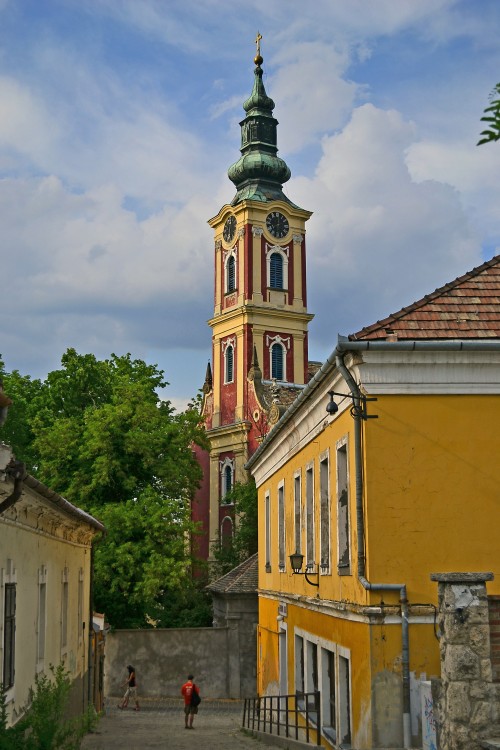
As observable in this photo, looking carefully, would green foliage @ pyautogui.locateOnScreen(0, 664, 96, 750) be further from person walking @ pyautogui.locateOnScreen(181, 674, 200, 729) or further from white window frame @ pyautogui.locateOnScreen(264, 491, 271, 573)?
person walking @ pyautogui.locateOnScreen(181, 674, 200, 729)

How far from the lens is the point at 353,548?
12.6 metres

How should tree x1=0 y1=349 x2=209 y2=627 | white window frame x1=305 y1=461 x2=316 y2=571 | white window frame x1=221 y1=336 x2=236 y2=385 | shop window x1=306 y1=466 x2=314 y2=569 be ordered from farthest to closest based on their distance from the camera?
white window frame x1=221 y1=336 x2=236 y2=385 → tree x1=0 y1=349 x2=209 y2=627 → shop window x1=306 y1=466 x2=314 y2=569 → white window frame x1=305 y1=461 x2=316 y2=571

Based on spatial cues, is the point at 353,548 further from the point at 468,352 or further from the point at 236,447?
the point at 236,447

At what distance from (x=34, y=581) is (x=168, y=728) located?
11133 millimetres

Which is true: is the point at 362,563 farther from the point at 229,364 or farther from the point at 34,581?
the point at 229,364

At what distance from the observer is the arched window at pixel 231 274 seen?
194ft

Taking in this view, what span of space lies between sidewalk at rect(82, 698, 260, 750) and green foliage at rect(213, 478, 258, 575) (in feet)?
40.6

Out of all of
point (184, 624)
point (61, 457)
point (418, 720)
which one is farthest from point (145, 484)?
point (418, 720)

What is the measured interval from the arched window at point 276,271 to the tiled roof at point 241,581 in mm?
26428

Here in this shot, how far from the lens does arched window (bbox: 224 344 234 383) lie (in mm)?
56844

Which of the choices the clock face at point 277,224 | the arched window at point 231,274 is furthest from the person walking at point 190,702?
the clock face at point 277,224

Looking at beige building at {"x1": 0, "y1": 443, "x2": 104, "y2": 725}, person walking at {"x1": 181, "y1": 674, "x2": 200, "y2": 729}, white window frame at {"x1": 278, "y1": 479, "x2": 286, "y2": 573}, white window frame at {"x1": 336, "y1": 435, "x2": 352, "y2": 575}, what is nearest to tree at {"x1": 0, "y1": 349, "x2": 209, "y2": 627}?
person walking at {"x1": 181, "y1": 674, "x2": 200, "y2": 729}

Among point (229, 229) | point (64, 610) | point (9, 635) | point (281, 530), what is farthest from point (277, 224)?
point (9, 635)

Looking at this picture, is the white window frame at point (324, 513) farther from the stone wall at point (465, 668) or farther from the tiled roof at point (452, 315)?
the stone wall at point (465, 668)
